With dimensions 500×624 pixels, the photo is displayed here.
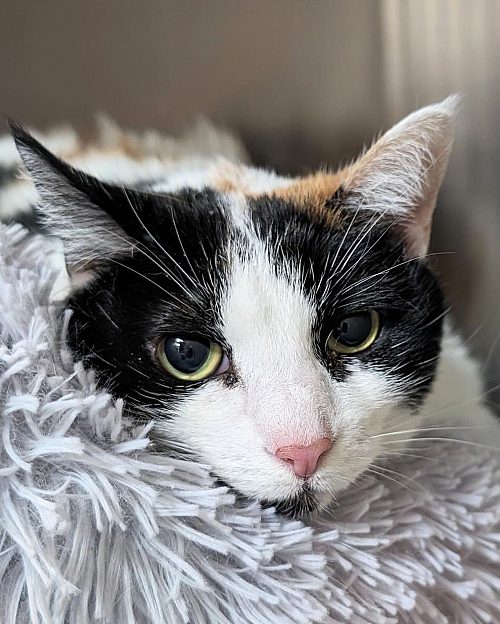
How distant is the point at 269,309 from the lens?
623 mm

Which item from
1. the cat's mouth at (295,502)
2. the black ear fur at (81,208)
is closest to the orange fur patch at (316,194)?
the black ear fur at (81,208)

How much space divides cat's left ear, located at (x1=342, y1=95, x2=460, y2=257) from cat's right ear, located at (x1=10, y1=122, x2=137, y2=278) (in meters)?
0.24

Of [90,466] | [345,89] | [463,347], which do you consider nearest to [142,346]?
[90,466]

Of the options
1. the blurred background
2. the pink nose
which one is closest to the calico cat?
the pink nose

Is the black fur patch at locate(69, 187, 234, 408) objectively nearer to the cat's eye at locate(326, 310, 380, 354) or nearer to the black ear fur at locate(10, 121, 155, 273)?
the black ear fur at locate(10, 121, 155, 273)

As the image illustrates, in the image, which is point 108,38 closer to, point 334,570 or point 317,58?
point 317,58

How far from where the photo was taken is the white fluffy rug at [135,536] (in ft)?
1.67

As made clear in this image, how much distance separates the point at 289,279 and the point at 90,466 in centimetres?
24

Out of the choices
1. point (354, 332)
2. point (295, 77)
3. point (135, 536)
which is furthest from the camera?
point (295, 77)

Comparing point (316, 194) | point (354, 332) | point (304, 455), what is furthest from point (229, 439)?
point (316, 194)

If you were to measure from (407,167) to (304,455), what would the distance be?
313 mm

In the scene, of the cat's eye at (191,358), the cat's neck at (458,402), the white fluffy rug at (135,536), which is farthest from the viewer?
the cat's neck at (458,402)

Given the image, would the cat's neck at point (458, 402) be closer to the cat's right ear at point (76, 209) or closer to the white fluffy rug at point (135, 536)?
the white fluffy rug at point (135, 536)

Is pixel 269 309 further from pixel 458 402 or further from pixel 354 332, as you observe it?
pixel 458 402
